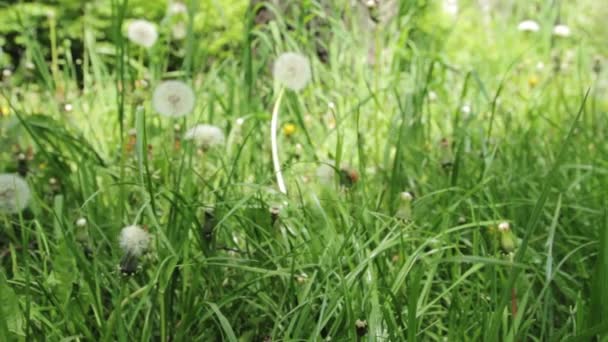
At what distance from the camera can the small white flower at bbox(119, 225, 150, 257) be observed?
0.96 metres

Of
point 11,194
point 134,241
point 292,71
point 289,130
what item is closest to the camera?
point 134,241

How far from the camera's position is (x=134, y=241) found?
965mm

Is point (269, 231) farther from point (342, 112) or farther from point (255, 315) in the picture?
point (342, 112)

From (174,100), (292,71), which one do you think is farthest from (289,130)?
(174,100)

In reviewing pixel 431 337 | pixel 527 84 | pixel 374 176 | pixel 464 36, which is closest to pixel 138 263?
pixel 431 337

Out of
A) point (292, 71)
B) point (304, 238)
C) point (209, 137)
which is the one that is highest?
point (292, 71)

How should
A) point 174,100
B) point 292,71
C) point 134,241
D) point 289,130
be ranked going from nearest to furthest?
1. point 134,241
2. point 174,100
3. point 292,71
4. point 289,130

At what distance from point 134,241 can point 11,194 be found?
308 mm

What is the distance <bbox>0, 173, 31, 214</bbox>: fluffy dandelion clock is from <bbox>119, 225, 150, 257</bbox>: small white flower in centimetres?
27

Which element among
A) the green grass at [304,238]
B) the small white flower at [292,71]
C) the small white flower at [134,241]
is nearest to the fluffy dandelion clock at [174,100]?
the green grass at [304,238]

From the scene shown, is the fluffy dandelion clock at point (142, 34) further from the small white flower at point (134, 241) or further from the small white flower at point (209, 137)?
the small white flower at point (134, 241)

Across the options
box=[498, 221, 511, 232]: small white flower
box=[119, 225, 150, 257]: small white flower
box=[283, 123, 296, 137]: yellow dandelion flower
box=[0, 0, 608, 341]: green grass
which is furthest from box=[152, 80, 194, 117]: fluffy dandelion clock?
box=[283, 123, 296, 137]: yellow dandelion flower

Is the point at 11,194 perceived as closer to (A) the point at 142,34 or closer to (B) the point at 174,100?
(B) the point at 174,100

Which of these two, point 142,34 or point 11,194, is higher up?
point 142,34
